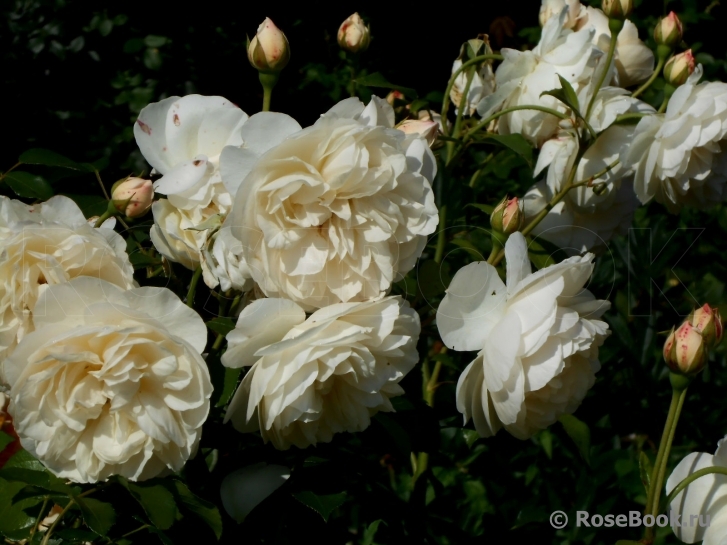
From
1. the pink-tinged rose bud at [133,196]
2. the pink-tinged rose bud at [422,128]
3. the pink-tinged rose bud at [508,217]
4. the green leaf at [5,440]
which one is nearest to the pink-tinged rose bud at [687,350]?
the pink-tinged rose bud at [508,217]

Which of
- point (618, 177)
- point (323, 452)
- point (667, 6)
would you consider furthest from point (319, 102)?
point (323, 452)

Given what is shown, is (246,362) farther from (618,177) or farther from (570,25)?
(570,25)

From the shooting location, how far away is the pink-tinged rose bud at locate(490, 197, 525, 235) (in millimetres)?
772

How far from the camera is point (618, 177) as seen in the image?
90cm

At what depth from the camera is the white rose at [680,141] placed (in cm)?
84

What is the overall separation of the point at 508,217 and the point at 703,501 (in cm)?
31

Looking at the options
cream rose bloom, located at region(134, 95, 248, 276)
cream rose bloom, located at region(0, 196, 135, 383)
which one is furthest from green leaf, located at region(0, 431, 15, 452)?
cream rose bloom, located at region(134, 95, 248, 276)

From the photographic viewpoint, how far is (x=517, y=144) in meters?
0.88

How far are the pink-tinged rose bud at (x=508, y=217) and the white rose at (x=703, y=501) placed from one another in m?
0.26

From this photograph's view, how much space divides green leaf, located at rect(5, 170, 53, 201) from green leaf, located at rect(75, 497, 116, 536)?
0.32 meters

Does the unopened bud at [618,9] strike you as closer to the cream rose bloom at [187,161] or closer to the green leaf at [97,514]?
the cream rose bloom at [187,161]

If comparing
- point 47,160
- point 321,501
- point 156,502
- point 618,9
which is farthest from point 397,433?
point 618,9

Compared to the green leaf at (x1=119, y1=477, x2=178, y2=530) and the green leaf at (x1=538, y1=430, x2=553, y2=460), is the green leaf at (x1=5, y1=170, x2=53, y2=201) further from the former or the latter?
Answer: the green leaf at (x1=538, y1=430, x2=553, y2=460)

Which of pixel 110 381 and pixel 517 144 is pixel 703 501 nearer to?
pixel 517 144
